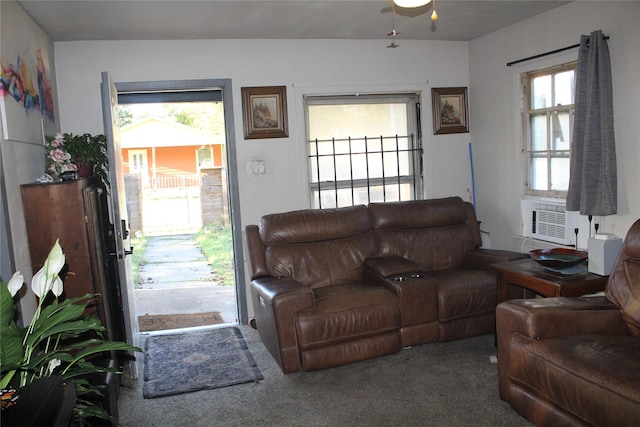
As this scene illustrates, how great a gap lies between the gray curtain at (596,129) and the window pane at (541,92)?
580 millimetres

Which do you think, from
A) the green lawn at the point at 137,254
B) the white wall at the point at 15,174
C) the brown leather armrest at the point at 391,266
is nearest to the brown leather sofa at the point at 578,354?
the brown leather armrest at the point at 391,266

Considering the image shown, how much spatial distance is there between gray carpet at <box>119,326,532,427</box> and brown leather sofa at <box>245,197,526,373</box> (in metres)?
0.14

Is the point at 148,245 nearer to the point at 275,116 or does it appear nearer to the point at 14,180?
the point at 275,116

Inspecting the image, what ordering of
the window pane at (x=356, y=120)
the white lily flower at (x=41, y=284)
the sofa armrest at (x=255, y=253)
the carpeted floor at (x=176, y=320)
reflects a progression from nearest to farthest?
the white lily flower at (x=41, y=284) < the sofa armrest at (x=255, y=253) < the carpeted floor at (x=176, y=320) < the window pane at (x=356, y=120)

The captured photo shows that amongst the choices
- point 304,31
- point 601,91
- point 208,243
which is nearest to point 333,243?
point 304,31

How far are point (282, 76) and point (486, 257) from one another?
2.21 metres

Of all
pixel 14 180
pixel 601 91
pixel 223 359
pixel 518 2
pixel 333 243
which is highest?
pixel 518 2

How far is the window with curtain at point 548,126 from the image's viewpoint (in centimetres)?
383

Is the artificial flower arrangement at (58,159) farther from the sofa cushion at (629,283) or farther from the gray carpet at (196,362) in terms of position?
the sofa cushion at (629,283)

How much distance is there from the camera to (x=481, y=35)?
454 cm

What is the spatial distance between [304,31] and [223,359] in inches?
101

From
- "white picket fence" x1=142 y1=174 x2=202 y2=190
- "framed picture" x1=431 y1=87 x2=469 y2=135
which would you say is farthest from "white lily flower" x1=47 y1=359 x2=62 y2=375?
"white picket fence" x1=142 y1=174 x2=202 y2=190

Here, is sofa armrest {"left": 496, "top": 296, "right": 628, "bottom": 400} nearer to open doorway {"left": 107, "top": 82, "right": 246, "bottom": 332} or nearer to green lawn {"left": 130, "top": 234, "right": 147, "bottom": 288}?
open doorway {"left": 107, "top": 82, "right": 246, "bottom": 332}

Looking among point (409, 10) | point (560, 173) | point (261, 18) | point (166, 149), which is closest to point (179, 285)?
point (261, 18)
